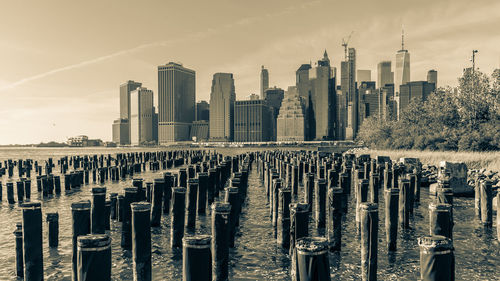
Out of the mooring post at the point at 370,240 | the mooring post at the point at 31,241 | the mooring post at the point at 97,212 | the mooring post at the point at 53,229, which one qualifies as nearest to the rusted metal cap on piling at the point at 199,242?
the mooring post at the point at 370,240

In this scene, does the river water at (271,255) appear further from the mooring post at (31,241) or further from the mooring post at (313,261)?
the mooring post at (313,261)

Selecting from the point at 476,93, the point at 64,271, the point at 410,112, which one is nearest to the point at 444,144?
the point at 476,93

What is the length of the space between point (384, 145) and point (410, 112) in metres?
7.49

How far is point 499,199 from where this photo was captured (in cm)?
1310

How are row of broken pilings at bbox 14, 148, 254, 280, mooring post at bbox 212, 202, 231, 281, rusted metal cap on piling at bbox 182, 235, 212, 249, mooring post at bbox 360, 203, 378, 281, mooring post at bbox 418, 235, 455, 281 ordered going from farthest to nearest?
mooring post at bbox 360, 203, 378, 281, mooring post at bbox 212, 202, 231, 281, row of broken pilings at bbox 14, 148, 254, 280, rusted metal cap on piling at bbox 182, 235, 212, 249, mooring post at bbox 418, 235, 455, 281

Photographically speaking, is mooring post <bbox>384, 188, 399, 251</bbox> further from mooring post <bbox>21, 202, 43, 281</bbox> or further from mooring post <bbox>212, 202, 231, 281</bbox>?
mooring post <bbox>21, 202, 43, 281</bbox>

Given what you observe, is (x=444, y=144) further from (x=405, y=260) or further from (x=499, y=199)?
(x=405, y=260)

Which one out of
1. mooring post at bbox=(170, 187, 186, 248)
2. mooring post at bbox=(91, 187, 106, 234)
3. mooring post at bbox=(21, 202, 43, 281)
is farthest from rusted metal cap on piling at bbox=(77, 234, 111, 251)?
mooring post at bbox=(91, 187, 106, 234)

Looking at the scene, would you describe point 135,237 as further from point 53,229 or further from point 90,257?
point 53,229

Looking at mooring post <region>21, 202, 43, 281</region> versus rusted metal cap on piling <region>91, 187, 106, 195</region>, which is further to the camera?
rusted metal cap on piling <region>91, 187, 106, 195</region>

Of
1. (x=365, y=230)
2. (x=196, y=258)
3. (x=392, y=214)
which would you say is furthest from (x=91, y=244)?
(x=392, y=214)

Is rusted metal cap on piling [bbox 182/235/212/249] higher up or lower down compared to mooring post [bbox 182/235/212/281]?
higher up

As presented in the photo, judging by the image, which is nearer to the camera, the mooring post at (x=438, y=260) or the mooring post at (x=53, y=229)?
the mooring post at (x=438, y=260)

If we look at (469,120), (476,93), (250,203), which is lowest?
(250,203)
